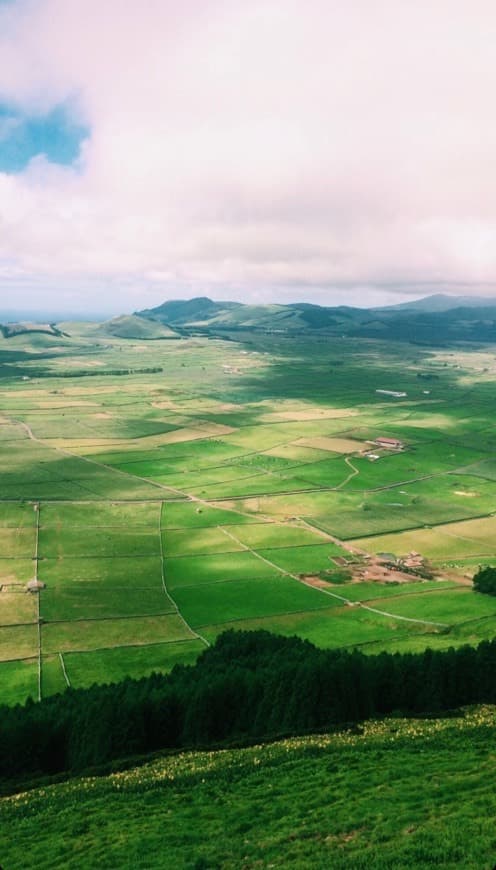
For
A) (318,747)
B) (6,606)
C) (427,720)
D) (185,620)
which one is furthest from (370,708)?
(6,606)

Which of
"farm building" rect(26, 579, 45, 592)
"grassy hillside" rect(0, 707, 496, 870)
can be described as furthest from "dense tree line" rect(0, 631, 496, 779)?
"farm building" rect(26, 579, 45, 592)

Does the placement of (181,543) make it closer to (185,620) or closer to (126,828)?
(185,620)

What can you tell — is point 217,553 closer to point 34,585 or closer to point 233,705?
point 34,585

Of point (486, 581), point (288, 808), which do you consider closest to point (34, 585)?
point (288, 808)

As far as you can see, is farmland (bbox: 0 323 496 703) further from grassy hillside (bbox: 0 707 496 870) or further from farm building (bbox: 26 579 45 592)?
grassy hillside (bbox: 0 707 496 870)

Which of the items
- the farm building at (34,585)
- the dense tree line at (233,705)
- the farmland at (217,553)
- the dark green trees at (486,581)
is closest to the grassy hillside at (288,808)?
the dense tree line at (233,705)
